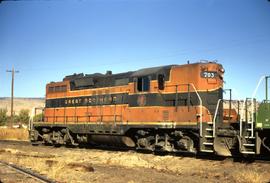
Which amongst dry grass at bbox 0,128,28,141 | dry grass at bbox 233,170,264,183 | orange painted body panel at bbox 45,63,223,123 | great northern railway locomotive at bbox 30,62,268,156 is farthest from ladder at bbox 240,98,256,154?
dry grass at bbox 0,128,28,141

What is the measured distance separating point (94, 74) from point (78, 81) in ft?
3.37

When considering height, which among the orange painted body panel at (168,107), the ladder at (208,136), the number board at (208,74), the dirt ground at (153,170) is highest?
the number board at (208,74)

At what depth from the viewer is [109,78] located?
2178 cm

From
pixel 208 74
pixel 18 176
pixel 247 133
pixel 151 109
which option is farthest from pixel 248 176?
pixel 151 109

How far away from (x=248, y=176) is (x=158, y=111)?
7341 mm

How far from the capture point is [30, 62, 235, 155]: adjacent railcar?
56.0ft

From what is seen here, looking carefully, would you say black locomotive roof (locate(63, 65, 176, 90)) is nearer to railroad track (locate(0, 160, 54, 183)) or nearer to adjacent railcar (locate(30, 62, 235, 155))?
adjacent railcar (locate(30, 62, 235, 155))

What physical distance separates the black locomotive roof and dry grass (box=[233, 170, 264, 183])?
23.3ft

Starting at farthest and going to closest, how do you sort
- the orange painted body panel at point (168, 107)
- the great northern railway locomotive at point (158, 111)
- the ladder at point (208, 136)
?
the orange painted body panel at point (168, 107) → the great northern railway locomotive at point (158, 111) → the ladder at point (208, 136)

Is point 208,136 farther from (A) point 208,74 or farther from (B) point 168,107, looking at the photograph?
(A) point 208,74

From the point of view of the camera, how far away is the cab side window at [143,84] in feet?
62.3

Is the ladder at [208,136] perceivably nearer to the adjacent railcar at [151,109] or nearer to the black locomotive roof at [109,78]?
the adjacent railcar at [151,109]

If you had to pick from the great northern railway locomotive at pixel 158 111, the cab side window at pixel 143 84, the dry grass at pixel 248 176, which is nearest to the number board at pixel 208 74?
the great northern railway locomotive at pixel 158 111

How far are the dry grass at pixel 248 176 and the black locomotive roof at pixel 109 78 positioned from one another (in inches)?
279
